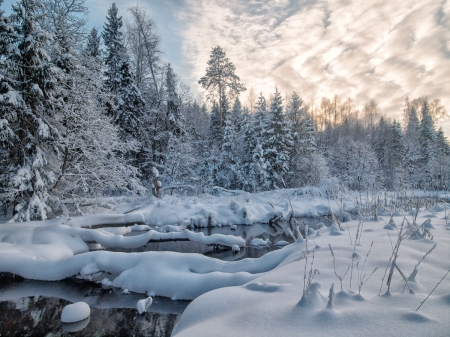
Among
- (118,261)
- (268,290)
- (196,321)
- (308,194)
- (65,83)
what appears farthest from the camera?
(308,194)

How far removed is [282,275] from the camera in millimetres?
2945

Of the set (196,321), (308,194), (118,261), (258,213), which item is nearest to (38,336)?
(118,261)

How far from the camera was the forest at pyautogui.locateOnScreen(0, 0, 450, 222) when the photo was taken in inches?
307

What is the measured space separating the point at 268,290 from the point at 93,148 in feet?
35.2

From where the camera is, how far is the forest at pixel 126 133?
7.80 meters

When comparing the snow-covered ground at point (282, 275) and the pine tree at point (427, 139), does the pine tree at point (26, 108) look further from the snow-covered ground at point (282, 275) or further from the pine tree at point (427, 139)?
the pine tree at point (427, 139)

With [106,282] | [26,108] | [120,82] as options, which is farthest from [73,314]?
[120,82]

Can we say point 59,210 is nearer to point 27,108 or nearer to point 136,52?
point 27,108

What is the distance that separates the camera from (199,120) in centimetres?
3525

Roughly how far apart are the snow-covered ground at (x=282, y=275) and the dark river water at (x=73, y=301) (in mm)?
231

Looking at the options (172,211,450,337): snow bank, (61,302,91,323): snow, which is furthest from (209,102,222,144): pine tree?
(172,211,450,337): snow bank

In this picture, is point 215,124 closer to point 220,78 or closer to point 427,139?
point 220,78

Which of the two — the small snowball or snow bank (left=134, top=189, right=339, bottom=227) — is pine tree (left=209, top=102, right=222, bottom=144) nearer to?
snow bank (left=134, top=189, right=339, bottom=227)

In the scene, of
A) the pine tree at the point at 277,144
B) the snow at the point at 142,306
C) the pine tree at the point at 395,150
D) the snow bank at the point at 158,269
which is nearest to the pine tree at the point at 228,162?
the pine tree at the point at 277,144
